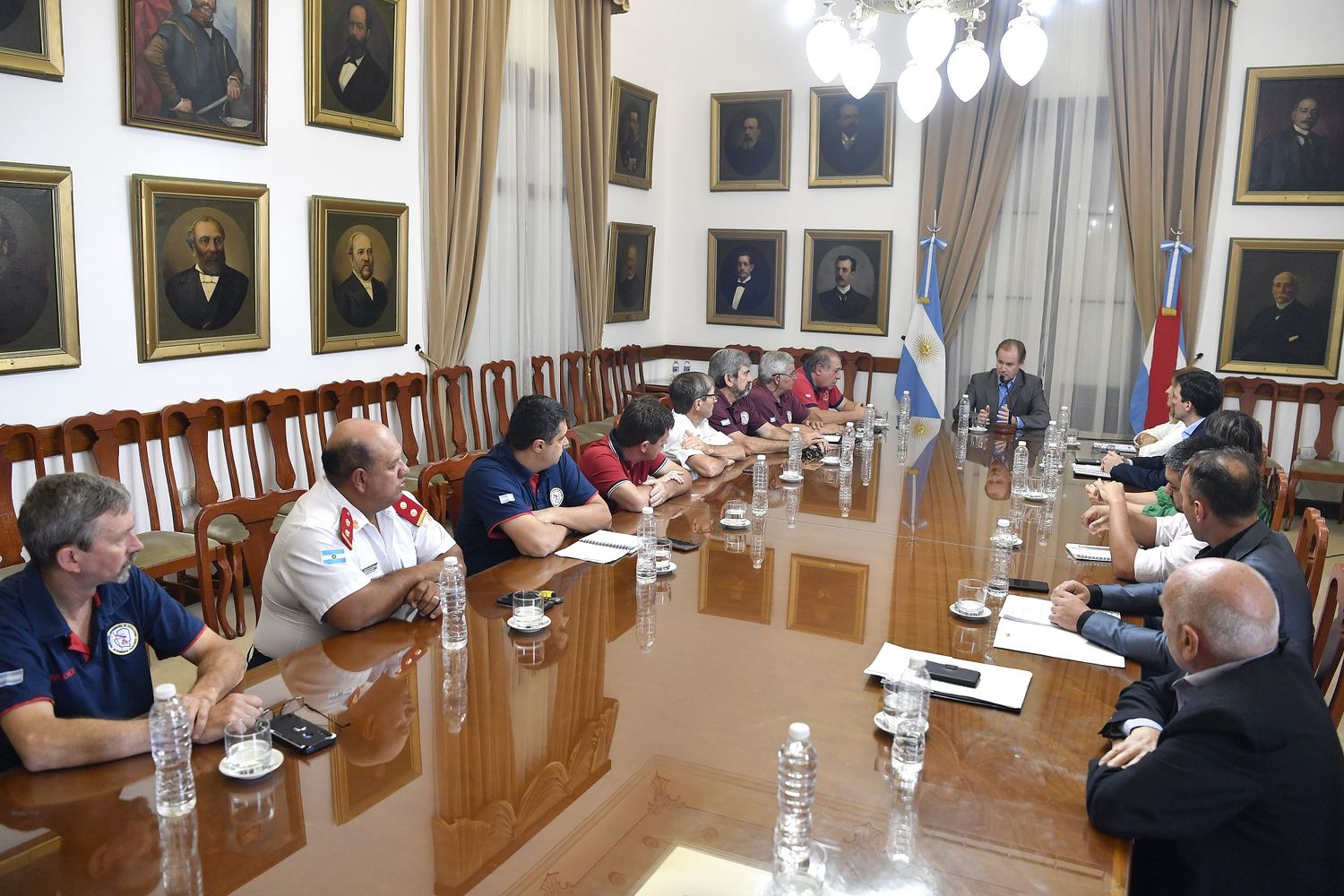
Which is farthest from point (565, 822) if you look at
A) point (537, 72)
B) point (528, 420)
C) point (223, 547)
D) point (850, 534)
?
point (537, 72)

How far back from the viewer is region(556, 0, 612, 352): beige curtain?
319 inches

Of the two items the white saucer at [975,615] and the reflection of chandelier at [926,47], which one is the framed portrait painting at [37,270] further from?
the white saucer at [975,615]

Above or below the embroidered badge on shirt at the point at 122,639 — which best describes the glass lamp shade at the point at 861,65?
above

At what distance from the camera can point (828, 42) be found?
489 centimetres

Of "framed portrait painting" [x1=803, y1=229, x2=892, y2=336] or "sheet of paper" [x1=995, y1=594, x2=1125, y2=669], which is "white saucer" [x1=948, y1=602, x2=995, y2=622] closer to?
"sheet of paper" [x1=995, y1=594, x2=1125, y2=669]

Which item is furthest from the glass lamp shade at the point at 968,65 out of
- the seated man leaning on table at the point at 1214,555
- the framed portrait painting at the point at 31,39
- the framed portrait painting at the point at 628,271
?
the framed portrait painting at the point at 628,271

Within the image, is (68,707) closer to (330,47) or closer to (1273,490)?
(330,47)

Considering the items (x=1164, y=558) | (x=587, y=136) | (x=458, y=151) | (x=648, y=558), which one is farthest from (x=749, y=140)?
(x=648, y=558)

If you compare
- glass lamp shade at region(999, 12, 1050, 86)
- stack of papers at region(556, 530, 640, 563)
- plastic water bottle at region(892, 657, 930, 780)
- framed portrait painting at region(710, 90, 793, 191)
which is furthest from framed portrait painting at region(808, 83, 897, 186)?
plastic water bottle at region(892, 657, 930, 780)

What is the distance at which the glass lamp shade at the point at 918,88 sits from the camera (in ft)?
17.0

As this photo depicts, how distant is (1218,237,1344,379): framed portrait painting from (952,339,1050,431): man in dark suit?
2041 millimetres

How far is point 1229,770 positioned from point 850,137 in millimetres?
8145

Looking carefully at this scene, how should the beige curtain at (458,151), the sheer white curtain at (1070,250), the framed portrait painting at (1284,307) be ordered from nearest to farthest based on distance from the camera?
the beige curtain at (458,151), the framed portrait painting at (1284,307), the sheer white curtain at (1070,250)

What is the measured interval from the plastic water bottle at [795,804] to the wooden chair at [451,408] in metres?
5.46
